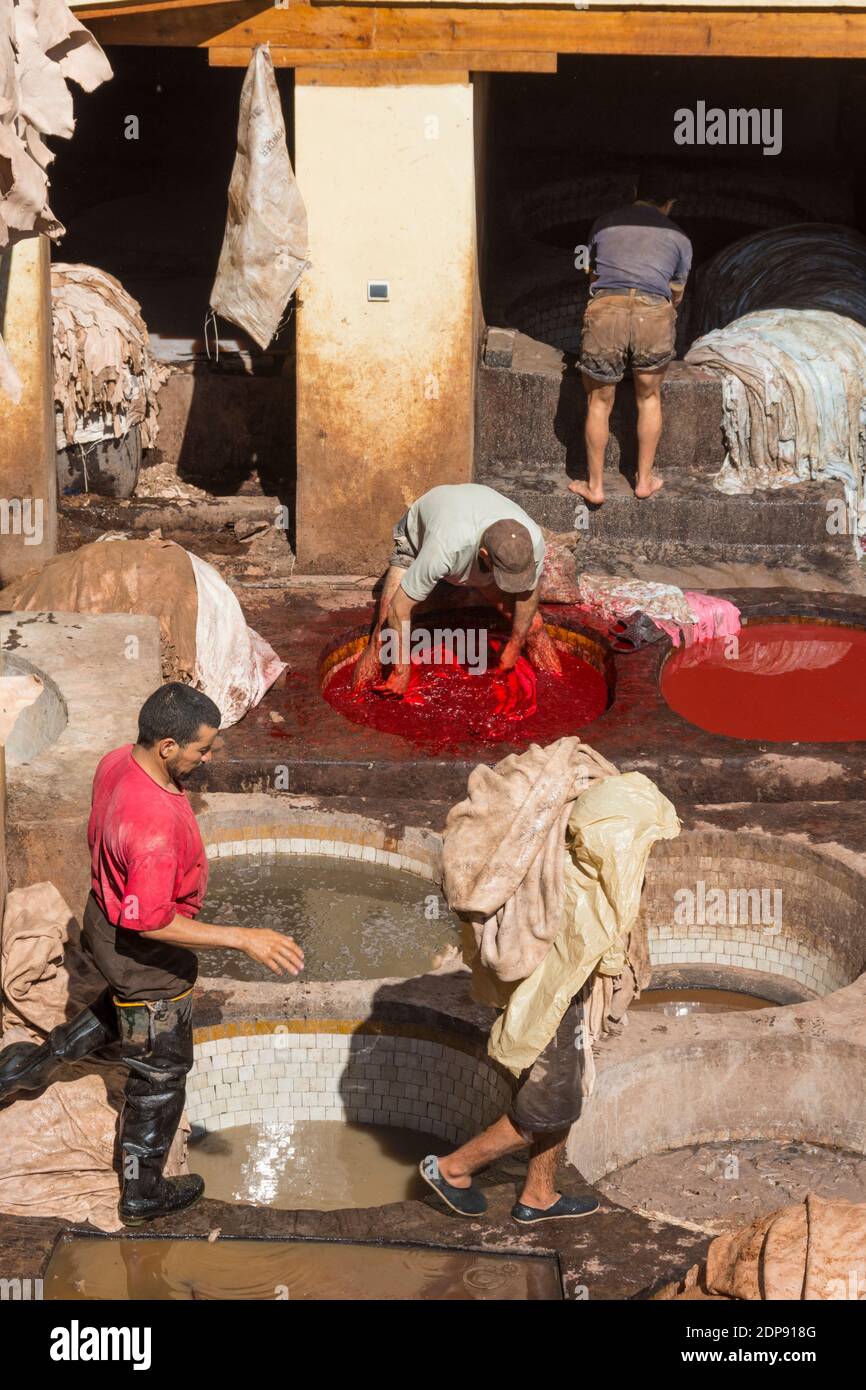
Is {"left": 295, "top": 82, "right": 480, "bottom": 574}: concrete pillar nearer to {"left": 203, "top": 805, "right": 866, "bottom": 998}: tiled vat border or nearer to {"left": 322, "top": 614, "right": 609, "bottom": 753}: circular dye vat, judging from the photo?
{"left": 322, "top": 614, "right": 609, "bottom": 753}: circular dye vat

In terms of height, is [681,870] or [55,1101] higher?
[681,870]

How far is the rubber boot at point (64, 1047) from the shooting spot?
5.94 m

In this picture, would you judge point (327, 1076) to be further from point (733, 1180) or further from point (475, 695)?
point (475, 695)

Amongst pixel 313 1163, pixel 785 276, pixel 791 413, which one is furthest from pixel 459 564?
pixel 785 276

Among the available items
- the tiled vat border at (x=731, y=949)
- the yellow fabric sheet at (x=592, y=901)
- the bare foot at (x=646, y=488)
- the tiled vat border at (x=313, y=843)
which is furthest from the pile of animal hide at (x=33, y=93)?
the bare foot at (x=646, y=488)

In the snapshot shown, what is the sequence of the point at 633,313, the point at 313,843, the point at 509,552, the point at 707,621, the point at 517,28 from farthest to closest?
the point at 633,313 → the point at 517,28 → the point at 707,621 → the point at 509,552 → the point at 313,843

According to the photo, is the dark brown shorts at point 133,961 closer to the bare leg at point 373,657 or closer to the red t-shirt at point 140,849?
the red t-shirt at point 140,849

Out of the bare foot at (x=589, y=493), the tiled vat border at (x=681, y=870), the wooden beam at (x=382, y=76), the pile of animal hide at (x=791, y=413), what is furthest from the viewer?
the pile of animal hide at (x=791, y=413)

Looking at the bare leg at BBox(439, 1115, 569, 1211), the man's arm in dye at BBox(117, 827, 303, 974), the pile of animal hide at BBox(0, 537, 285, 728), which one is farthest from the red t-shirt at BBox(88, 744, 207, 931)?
the pile of animal hide at BBox(0, 537, 285, 728)

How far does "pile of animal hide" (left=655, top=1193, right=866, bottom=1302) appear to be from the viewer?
4992mm

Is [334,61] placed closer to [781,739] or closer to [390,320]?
[390,320]

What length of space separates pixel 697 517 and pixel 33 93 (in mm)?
4579

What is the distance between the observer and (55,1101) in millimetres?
6152
